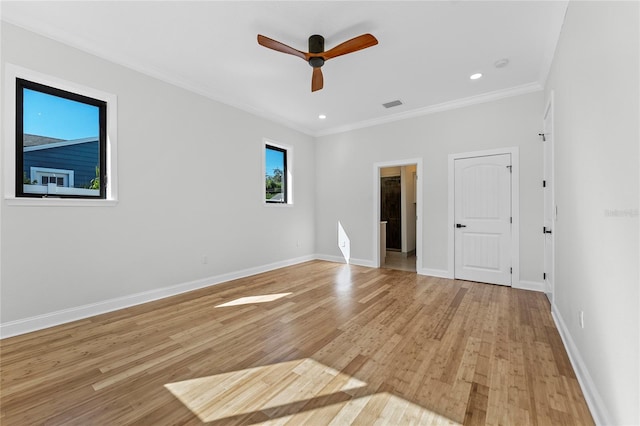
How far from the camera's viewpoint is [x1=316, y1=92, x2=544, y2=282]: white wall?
12.9 feet

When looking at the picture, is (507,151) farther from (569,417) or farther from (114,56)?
(114,56)

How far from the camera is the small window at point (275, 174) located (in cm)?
540

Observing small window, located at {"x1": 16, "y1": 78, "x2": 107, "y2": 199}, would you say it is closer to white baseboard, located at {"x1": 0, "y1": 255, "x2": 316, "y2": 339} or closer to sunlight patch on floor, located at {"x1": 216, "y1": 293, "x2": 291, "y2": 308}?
white baseboard, located at {"x1": 0, "y1": 255, "x2": 316, "y2": 339}

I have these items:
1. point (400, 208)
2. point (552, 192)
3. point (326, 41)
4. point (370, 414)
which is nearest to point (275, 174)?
point (326, 41)

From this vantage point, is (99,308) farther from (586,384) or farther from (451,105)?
(451,105)

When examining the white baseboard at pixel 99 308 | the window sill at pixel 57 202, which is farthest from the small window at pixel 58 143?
the white baseboard at pixel 99 308

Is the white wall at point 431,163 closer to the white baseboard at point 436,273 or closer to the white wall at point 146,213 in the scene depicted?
the white baseboard at point 436,273

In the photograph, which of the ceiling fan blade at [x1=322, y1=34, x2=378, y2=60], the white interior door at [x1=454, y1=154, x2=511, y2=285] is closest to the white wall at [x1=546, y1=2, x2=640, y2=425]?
the ceiling fan blade at [x1=322, y1=34, x2=378, y2=60]

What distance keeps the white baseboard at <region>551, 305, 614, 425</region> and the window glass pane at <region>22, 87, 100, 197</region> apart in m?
4.69

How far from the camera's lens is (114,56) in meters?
3.15

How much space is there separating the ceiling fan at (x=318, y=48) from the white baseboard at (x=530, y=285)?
154 inches

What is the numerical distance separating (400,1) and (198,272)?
13.6 ft

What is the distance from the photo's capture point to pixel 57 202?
2.77 metres

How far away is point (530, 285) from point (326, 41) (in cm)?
436
